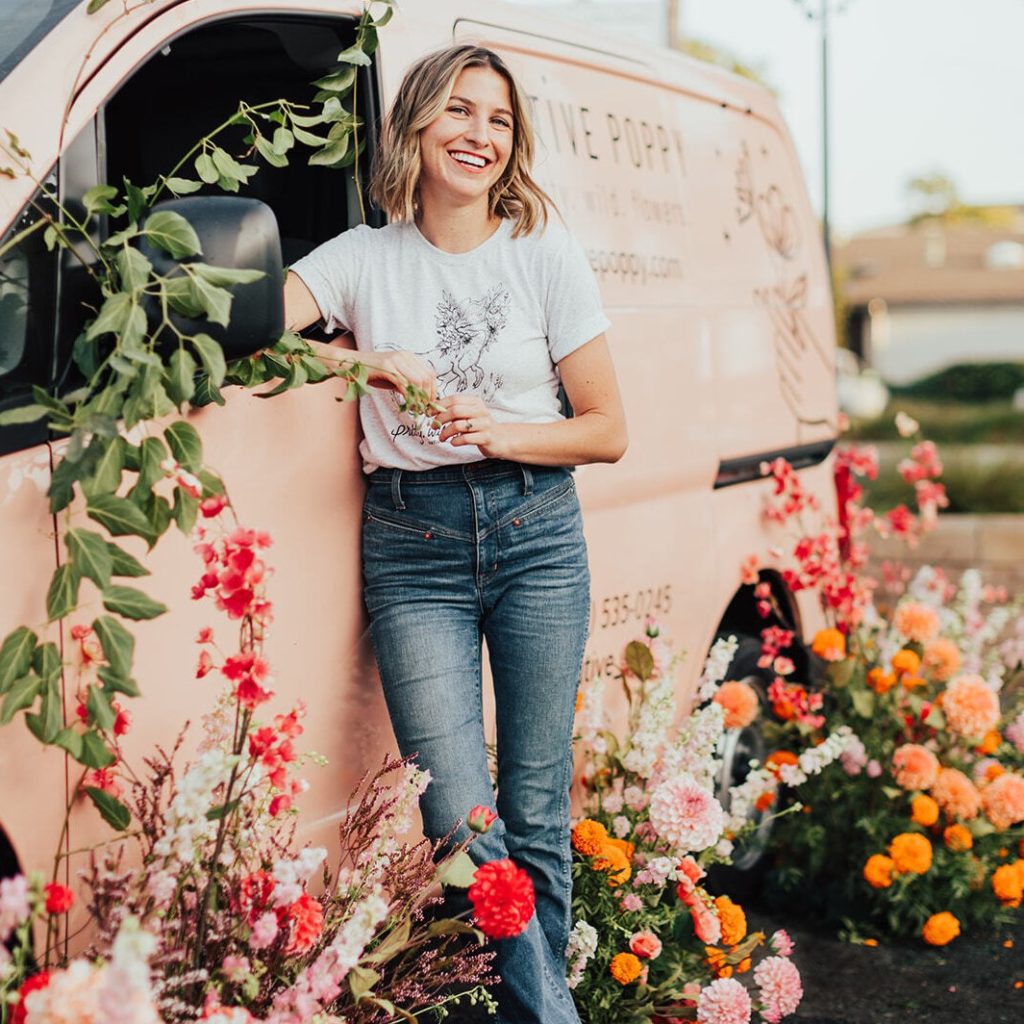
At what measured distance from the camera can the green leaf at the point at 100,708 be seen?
7.61 ft

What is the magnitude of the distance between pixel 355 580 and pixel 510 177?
87cm

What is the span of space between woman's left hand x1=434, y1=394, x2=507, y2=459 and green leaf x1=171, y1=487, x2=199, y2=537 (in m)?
0.65

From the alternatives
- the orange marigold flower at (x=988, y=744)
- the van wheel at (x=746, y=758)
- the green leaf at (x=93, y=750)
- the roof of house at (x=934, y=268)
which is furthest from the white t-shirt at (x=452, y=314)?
the roof of house at (x=934, y=268)

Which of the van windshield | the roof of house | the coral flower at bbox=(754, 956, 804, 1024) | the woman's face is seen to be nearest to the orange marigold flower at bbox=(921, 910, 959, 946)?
the coral flower at bbox=(754, 956, 804, 1024)

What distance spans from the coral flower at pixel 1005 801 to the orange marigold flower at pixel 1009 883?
0.15 metres

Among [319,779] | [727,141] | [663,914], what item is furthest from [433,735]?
[727,141]

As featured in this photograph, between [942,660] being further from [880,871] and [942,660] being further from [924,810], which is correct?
[880,871]

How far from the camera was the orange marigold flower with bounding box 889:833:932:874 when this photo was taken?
4492mm

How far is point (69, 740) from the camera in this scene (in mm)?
2316

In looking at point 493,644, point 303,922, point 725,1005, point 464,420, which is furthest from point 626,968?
point 464,420

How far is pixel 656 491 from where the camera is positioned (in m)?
4.23

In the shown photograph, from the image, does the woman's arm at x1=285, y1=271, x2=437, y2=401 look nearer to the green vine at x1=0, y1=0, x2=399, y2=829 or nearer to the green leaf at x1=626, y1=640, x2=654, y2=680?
the green vine at x1=0, y1=0, x2=399, y2=829

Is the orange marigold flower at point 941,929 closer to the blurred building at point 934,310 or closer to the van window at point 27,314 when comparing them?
the van window at point 27,314

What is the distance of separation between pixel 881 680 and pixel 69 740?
10.1ft
